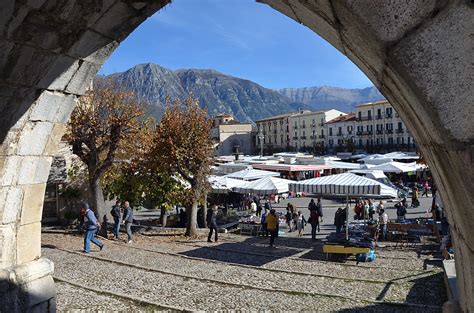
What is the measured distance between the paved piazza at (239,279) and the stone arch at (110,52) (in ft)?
13.8

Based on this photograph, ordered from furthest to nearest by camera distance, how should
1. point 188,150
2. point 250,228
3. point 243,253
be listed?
point 250,228
point 188,150
point 243,253

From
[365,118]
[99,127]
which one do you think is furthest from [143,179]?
[365,118]

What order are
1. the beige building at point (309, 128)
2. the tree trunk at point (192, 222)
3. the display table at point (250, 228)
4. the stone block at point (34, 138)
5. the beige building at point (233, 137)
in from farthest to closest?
the beige building at point (233, 137)
the beige building at point (309, 128)
the display table at point (250, 228)
the tree trunk at point (192, 222)
the stone block at point (34, 138)

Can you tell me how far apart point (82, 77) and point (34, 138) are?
759mm

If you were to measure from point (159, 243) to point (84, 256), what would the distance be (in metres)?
3.49

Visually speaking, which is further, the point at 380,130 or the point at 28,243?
the point at 380,130

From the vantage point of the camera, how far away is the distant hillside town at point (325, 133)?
7094 centimetres

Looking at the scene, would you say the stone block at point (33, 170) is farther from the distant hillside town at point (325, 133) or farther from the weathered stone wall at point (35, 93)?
the distant hillside town at point (325, 133)

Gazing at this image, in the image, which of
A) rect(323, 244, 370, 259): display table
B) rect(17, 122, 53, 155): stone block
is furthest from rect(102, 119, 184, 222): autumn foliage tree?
rect(17, 122, 53, 155): stone block

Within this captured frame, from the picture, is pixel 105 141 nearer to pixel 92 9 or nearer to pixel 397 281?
pixel 397 281

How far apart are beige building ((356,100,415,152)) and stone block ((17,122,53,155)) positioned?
226 feet

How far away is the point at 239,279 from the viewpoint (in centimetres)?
1010

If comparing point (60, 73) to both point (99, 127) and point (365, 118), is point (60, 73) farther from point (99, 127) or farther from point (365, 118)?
point (365, 118)

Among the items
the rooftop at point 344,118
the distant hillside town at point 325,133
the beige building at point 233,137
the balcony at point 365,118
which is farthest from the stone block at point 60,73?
the beige building at point 233,137
